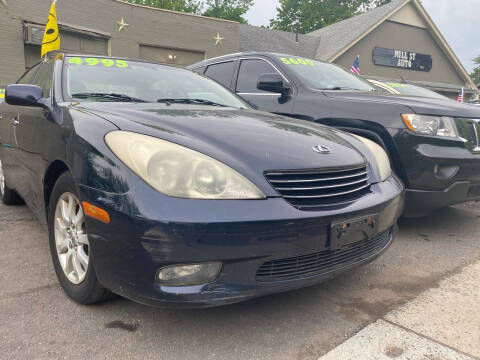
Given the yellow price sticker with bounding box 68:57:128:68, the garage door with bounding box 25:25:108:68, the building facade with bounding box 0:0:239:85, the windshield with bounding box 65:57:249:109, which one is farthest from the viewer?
the garage door with bounding box 25:25:108:68

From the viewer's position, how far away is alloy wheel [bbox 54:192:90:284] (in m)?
2.09

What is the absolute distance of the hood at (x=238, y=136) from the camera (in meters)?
1.92

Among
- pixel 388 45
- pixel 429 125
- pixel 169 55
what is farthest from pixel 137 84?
pixel 388 45

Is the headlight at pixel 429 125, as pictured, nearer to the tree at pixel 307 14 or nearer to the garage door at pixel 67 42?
the garage door at pixel 67 42

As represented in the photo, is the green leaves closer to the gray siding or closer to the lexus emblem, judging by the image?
the gray siding

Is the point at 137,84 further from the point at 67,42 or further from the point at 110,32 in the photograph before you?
the point at 110,32

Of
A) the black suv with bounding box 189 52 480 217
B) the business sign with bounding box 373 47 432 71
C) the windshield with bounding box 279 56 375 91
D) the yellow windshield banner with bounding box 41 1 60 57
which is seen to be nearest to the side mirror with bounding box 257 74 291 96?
the black suv with bounding box 189 52 480 217

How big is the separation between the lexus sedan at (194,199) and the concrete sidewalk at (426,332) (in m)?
0.34

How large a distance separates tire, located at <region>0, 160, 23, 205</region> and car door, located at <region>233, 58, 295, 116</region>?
8.77 ft

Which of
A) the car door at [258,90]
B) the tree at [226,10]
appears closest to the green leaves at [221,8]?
the tree at [226,10]

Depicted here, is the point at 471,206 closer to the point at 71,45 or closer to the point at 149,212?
the point at 149,212

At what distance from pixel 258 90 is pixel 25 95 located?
2542mm

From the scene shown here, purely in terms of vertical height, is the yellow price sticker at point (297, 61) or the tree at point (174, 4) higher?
the tree at point (174, 4)

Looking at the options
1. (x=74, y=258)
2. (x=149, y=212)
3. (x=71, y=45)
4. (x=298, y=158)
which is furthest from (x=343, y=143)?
(x=71, y=45)
